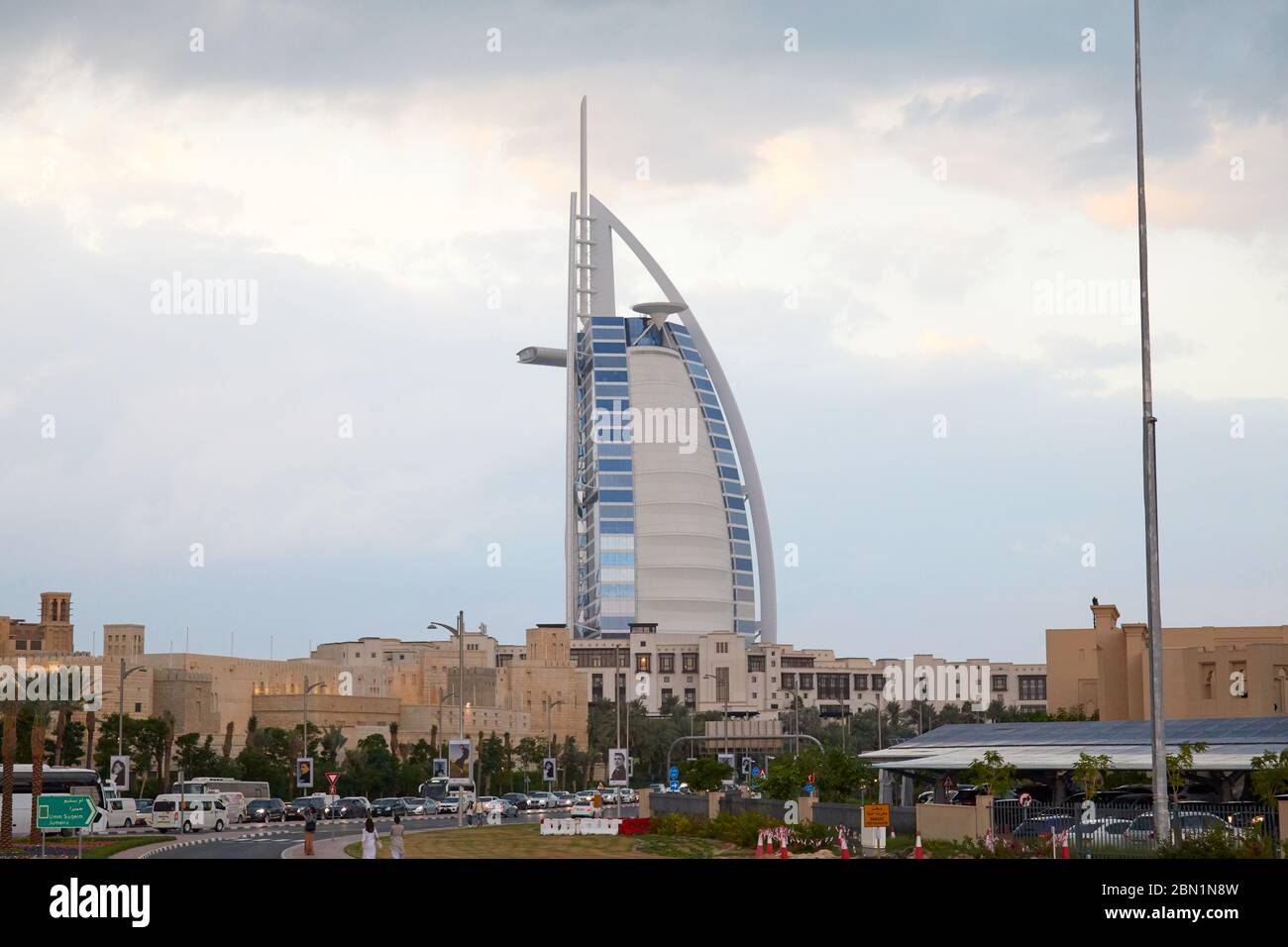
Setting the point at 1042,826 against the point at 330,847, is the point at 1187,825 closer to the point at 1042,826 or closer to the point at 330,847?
the point at 1042,826

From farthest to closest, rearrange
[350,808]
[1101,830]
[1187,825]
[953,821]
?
[350,808] < [953,821] < [1187,825] < [1101,830]

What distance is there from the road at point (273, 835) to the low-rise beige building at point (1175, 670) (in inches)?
879

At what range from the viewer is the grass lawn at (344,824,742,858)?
47094 mm

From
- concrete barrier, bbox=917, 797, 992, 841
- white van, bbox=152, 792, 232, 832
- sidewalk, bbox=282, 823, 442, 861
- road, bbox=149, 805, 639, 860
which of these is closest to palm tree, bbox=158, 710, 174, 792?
road, bbox=149, 805, 639, 860

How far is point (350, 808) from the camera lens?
77312mm

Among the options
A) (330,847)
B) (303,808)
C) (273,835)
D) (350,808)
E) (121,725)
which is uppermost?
(121,725)

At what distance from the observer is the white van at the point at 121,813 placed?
67688 mm

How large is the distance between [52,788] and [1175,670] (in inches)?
1758

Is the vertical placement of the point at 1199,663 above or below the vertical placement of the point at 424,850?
above

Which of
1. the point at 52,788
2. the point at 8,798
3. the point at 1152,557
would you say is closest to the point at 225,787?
the point at 52,788
